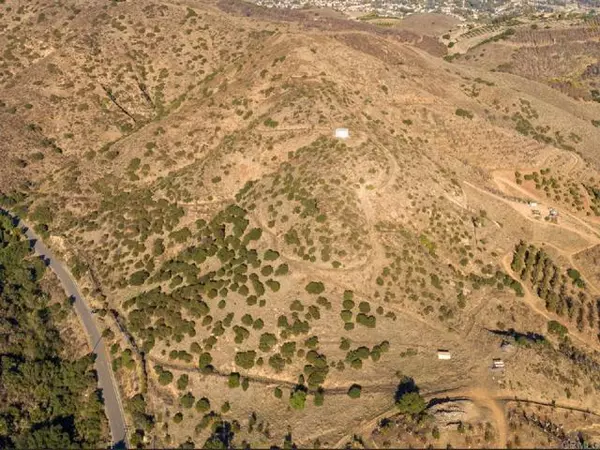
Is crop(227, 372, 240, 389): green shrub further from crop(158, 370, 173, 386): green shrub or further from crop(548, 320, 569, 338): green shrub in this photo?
crop(548, 320, 569, 338): green shrub

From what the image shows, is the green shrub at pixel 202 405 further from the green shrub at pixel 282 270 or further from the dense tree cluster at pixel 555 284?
the dense tree cluster at pixel 555 284

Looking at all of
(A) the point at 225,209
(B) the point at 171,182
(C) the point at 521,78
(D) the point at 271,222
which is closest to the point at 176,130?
(B) the point at 171,182

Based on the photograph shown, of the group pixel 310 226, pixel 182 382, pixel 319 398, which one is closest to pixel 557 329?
pixel 319 398

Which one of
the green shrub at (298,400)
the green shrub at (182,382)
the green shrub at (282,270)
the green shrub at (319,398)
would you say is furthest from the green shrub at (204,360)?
the green shrub at (282,270)

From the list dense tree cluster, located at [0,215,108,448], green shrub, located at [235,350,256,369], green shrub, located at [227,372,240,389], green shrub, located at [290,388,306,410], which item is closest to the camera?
green shrub, located at [290,388,306,410]

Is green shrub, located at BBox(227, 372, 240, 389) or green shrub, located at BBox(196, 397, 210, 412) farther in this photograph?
green shrub, located at BBox(227, 372, 240, 389)

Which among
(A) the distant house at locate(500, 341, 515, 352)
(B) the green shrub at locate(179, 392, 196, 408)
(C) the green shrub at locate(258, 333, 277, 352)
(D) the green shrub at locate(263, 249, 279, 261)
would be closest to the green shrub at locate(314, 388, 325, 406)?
(C) the green shrub at locate(258, 333, 277, 352)
